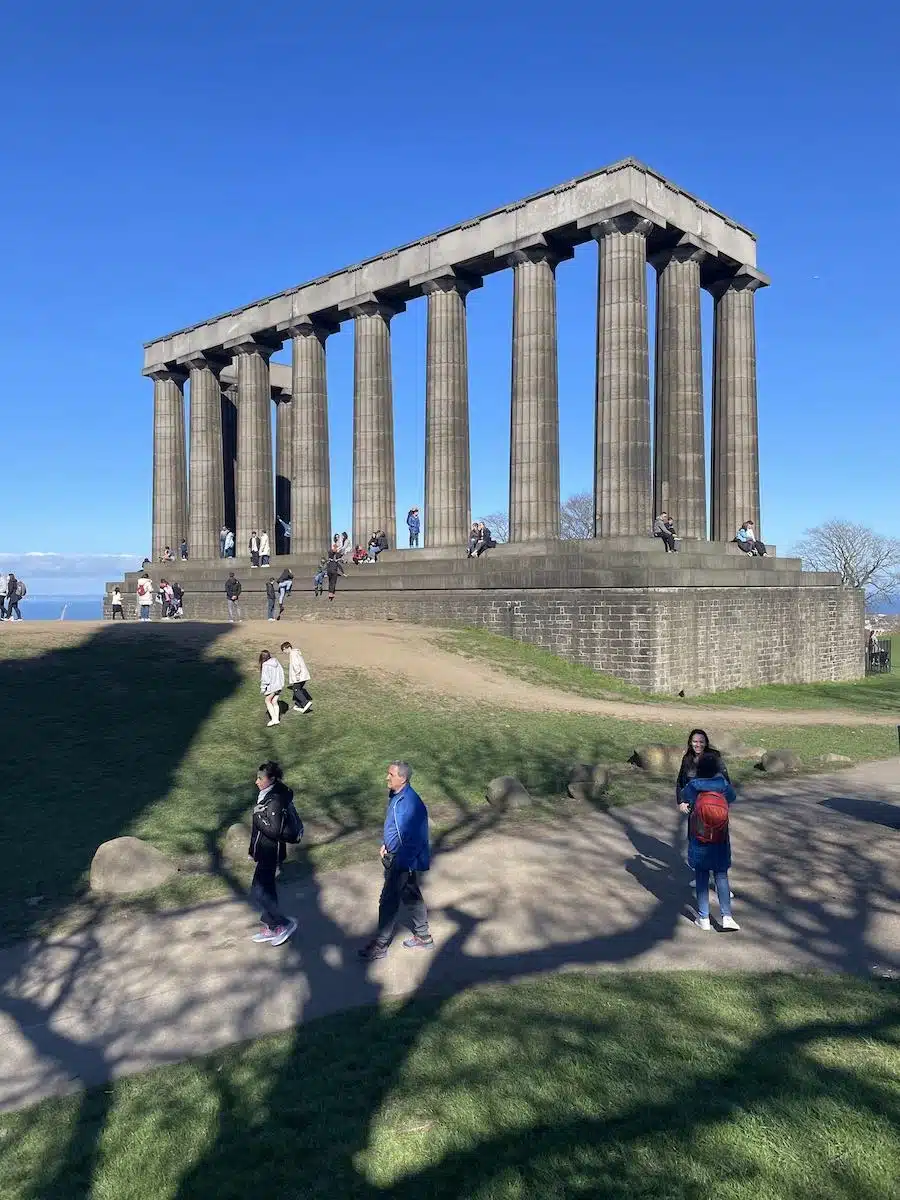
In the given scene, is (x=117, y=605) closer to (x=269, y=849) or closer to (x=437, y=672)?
(x=437, y=672)

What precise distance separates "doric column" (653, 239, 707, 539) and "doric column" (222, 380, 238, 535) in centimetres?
2857

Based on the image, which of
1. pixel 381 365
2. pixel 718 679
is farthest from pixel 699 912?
pixel 381 365

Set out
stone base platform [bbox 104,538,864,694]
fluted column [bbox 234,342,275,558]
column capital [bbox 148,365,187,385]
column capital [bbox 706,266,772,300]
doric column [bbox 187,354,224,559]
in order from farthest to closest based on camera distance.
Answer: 1. column capital [bbox 148,365,187,385]
2. doric column [bbox 187,354,224,559]
3. fluted column [bbox 234,342,275,558]
4. column capital [bbox 706,266,772,300]
5. stone base platform [bbox 104,538,864,694]

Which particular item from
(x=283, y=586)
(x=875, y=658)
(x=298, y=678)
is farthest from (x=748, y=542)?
(x=298, y=678)

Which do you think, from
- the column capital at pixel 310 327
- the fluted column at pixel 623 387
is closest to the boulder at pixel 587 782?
the fluted column at pixel 623 387

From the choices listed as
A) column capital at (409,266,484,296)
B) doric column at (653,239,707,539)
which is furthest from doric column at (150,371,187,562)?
doric column at (653,239,707,539)

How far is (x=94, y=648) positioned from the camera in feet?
82.1

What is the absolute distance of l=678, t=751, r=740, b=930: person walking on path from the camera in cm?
897

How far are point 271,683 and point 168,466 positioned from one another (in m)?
35.8

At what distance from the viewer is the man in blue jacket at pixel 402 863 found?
871cm

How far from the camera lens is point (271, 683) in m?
19.6

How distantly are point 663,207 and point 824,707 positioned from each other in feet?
61.1

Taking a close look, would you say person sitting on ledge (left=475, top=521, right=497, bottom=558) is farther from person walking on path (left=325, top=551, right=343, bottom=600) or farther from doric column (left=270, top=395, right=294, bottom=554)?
doric column (left=270, top=395, right=294, bottom=554)

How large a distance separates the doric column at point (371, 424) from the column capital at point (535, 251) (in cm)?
787
